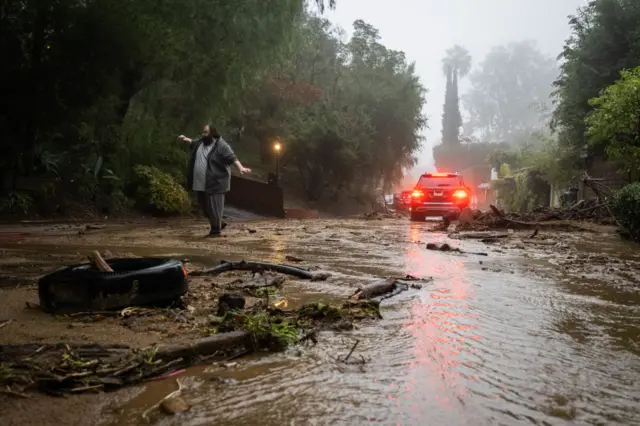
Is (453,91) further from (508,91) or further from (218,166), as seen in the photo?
(218,166)

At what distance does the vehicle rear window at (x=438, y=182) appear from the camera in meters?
16.2

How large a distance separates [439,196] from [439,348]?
1408cm

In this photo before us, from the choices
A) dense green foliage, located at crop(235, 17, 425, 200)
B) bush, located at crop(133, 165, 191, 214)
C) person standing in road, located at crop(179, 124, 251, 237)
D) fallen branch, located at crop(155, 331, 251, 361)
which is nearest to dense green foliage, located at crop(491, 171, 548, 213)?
dense green foliage, located at crop(235, 17, 425, 200)

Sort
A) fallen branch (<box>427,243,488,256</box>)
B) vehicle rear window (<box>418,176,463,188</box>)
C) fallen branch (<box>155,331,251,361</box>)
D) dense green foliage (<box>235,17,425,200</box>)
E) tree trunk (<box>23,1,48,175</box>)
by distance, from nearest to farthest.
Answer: fallen branch (<box>155,331,251,361</box>), fallen branch (<box>427,243,488,256</box>), tree trunk (<box>23,1,48,175</box>), vehicle rear window (<box>418,176,463,188</box>), dense green foliage (<box>235,17,425,200</box>)

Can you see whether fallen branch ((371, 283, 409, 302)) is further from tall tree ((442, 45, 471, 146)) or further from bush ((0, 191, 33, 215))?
tall tree ((442, 45, 471, 146))

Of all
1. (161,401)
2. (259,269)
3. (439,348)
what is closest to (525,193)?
(259,269)

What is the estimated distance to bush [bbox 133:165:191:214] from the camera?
1650 cm

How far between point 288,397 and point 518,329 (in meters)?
1.63

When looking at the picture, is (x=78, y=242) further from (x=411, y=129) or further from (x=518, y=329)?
(x=411, y=129)

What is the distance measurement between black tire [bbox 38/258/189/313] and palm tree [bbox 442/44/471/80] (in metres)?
99.8

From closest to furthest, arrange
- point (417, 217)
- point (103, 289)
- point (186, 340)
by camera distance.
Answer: point (186, 340) < point (103, 289) < point (417, 217)

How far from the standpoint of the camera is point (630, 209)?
9.77m

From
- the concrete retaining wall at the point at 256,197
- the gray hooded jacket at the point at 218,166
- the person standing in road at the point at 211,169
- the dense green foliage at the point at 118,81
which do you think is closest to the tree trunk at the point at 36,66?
the dense green foliage at the point at 118,81

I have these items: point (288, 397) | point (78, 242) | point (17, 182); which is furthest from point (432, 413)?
point (17, 182)
